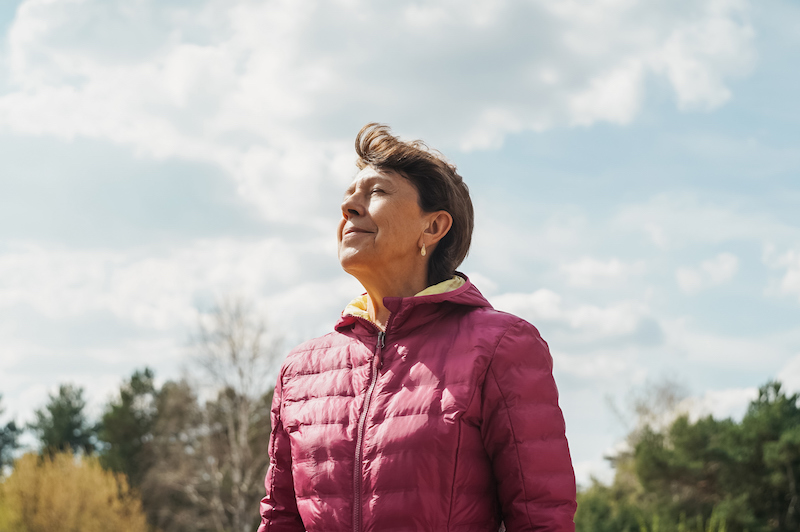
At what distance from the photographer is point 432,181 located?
2.31m

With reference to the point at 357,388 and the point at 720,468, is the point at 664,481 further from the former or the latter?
the point at 357,388

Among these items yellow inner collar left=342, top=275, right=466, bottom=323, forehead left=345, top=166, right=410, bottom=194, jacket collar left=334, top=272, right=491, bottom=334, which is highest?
forehead left=345, top=166, right=410, bottom=194

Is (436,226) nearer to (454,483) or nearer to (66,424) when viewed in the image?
(454,483)

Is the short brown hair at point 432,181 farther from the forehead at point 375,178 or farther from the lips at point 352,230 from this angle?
the lips at point 352,230

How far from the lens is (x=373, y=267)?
7.38ft

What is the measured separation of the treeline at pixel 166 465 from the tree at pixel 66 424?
970mm

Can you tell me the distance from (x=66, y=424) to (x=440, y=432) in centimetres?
3178

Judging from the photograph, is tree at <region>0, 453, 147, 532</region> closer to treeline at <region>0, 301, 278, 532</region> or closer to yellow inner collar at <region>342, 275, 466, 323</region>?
treeline at <region>0, 301, 278, 532</region>

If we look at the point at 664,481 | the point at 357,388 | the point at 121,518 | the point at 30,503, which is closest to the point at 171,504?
the point at 121,518

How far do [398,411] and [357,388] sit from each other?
0.64 ft

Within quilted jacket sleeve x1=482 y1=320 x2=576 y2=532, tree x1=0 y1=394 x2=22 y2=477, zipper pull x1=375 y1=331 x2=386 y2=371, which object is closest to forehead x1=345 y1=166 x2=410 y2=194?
zipper pull x1=375 y1=331 x2=386 y2=371

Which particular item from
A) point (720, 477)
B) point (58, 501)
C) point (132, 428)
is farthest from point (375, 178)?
point (132, 428)

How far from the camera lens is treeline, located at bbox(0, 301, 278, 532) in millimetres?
18719

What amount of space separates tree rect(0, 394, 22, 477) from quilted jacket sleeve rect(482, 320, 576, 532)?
118ft
